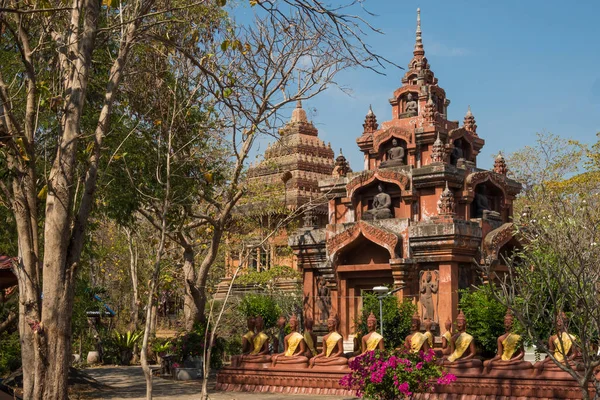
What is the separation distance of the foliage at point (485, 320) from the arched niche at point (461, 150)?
567 centimetres

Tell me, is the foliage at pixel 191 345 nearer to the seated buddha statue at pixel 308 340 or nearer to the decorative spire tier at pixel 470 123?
the seated buddha statue at pixel 308 340

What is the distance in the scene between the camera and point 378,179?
24.0 metres

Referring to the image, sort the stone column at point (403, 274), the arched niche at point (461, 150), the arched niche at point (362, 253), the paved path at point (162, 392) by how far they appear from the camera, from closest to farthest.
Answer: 1. the paved path at point (162, 392)
2. the stone column at point (403, 274)
3. the arched niche at point (362, 253)
4. the arched niche at point (461, 150)

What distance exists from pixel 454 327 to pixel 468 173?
516cm

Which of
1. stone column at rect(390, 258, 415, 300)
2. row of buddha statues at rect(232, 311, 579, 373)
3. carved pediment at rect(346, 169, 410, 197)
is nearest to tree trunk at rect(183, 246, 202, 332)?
row of buddha statues at rect(232, 311, 579, 373)

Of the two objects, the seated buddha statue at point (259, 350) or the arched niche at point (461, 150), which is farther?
the arched niche at point (461, 150)

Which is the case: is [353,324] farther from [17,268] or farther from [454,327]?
[17,268]

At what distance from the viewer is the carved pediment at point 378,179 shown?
23.5 m

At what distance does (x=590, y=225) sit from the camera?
564 inches

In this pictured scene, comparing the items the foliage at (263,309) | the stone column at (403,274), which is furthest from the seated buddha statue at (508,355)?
the foliage at (263,309)

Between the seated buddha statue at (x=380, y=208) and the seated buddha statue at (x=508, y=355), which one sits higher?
the seated buddha statue at (x=380, y=208)

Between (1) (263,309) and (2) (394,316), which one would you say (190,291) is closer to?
(1) (263,309)

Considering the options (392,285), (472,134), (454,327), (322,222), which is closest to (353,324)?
(392,285)

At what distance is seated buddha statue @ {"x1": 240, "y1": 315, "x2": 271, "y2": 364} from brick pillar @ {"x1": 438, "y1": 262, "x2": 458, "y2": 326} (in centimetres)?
511
